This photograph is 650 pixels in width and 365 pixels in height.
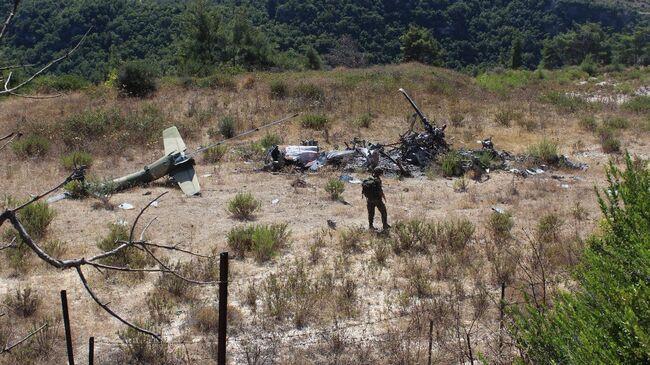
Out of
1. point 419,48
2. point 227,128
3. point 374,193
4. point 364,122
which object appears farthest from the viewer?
point 419,48

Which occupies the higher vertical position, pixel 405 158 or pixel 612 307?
pixel 612 307

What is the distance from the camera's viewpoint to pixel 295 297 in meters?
6.66

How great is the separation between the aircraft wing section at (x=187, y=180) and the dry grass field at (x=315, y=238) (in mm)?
365

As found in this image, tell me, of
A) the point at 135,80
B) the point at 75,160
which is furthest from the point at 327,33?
the point at 75,160

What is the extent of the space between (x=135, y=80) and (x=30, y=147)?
20.9 ft

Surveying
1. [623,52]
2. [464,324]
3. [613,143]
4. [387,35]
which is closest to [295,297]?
[464,324]

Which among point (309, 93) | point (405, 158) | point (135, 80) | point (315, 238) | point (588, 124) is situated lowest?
point (315, 238)

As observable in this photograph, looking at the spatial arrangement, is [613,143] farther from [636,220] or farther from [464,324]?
[636,220]

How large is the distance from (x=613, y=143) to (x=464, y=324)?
9.93 metres

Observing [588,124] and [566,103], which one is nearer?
[588,124]

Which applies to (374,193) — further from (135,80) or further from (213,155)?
(135,80)

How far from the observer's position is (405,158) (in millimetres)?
12961

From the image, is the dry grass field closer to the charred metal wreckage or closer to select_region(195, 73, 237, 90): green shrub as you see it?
the charred metal wreckage

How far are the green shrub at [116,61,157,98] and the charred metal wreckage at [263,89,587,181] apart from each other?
825 centimetres
